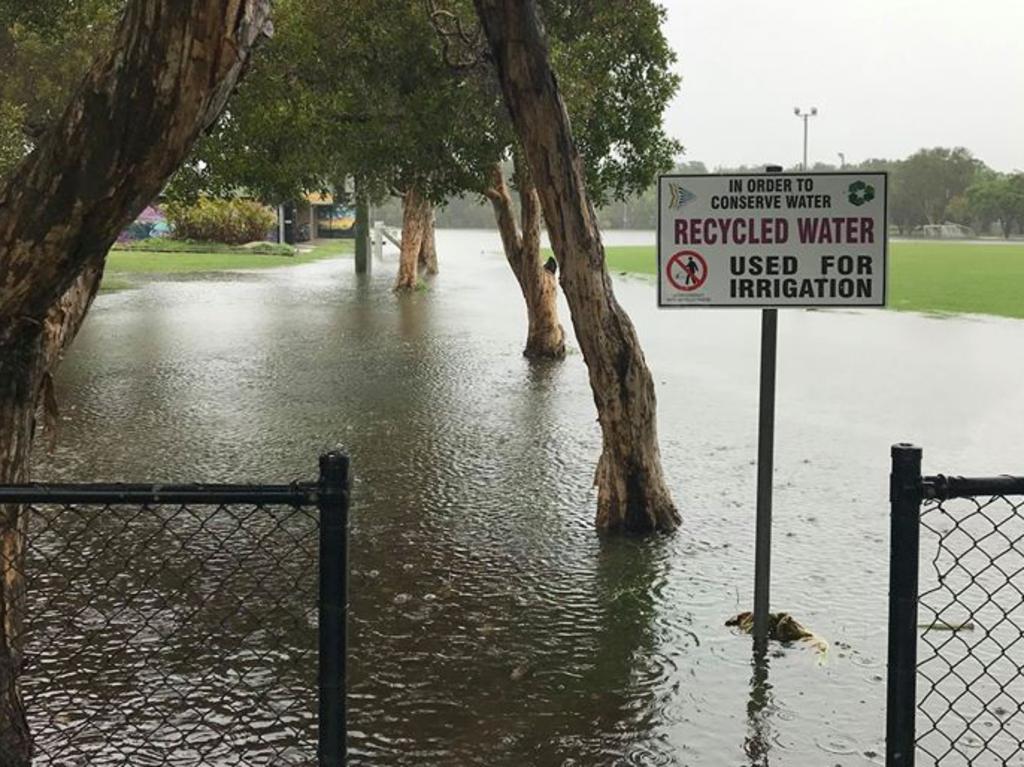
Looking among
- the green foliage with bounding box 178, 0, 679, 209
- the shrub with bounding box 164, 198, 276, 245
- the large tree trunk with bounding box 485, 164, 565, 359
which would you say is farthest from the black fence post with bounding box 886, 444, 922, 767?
the shrub with bounding box 164, 198, 276, 245

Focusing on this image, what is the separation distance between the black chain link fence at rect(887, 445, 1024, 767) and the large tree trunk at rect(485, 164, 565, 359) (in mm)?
8575

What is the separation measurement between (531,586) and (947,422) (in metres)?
6.48

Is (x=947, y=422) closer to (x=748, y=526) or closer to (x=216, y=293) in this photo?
(x=748, y=526)

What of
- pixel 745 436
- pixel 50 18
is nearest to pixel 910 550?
pixel 745 436

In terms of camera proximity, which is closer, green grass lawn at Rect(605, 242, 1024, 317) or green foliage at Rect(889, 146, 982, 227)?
green grass lawn at Rect(605, 242, 1024, 317)

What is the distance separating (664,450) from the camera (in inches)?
378

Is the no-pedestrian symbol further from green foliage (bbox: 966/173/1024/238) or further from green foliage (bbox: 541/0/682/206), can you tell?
green foliage (bbox: 966/173/1024/238)

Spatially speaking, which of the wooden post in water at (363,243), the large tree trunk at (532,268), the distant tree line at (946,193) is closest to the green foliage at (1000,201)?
the distant tree line at (946,193)

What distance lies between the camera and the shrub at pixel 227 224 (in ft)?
164

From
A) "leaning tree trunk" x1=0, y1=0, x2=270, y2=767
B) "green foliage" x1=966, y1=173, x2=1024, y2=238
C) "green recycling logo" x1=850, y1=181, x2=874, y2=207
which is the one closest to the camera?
"leaning tree trunk" x1=0, y1=0, x2=270, y2=767

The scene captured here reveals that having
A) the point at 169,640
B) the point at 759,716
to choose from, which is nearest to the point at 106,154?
the point at 169,640

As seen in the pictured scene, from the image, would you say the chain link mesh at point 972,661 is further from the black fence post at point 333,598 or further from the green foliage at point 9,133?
the green foliage at point 9,133

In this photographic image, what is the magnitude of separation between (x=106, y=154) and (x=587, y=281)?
3.73 m

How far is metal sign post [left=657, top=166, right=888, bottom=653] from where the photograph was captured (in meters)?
A: 4.63
